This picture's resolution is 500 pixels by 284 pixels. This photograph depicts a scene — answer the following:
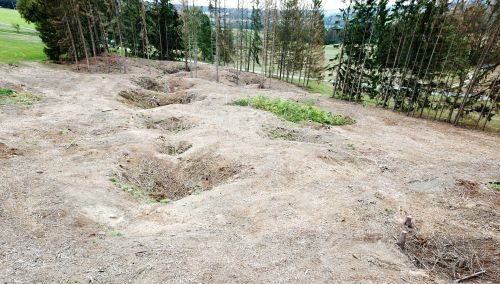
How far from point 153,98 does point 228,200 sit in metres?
16.6

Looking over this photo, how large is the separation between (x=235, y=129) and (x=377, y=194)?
797 centimetres

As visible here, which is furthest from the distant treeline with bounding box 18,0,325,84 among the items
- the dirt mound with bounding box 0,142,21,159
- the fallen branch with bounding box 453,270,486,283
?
the fallen branch with bounding box 453,270,486,283

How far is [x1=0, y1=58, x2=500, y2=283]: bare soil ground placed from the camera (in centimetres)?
682

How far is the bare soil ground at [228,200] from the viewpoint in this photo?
6.82 meters

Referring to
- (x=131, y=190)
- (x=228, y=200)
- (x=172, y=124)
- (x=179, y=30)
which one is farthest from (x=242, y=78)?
(x=228, y=200)

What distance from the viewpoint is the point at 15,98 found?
59.9 feet

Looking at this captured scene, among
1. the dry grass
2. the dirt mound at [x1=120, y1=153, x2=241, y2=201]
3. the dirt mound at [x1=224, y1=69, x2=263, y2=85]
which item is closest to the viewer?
the dry grass

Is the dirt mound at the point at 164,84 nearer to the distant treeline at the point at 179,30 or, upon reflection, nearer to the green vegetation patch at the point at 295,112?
the distant treeline at the point at 179,30

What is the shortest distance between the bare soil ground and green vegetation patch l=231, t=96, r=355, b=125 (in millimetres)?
1721

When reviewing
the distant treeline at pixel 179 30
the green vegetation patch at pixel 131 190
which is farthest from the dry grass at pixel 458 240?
the distant treeline at pixel 179 30

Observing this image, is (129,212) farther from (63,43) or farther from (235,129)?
(63,43)

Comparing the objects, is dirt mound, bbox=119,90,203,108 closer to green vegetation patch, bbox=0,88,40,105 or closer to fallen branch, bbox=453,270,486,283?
green vegetation patch, bbox=0,88,40,105

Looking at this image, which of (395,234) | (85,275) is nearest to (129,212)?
(85,275)

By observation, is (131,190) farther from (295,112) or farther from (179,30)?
(179,30)
